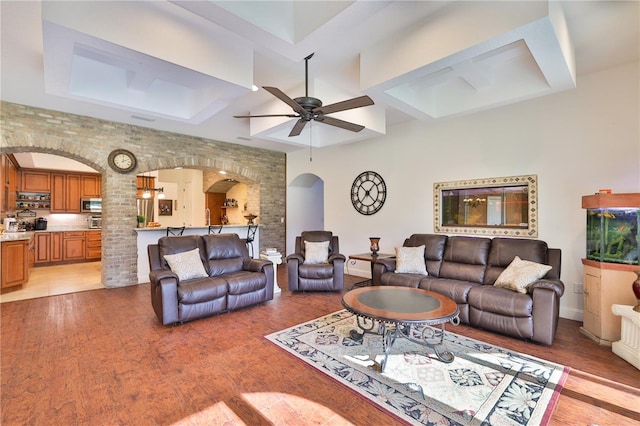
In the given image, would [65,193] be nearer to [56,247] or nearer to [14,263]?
[56,247]

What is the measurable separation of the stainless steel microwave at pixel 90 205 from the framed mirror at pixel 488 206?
28.4 feet

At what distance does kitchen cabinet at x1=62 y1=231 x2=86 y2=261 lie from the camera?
24.8 feet

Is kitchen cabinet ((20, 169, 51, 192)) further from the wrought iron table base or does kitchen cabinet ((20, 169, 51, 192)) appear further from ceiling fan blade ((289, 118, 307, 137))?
the wrought iron table base

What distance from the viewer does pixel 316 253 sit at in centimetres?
513

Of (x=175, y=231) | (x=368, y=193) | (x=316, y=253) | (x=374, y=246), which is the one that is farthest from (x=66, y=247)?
(x=374, y=246)

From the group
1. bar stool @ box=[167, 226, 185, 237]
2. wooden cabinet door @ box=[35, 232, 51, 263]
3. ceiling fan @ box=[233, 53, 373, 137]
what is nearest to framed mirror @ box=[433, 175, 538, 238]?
ceiling fan @ box=[233, 53, 373, 137]

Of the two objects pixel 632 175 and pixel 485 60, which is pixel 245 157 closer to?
pixel 485 60

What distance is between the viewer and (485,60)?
3316mm

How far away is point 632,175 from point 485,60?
6.91 ft

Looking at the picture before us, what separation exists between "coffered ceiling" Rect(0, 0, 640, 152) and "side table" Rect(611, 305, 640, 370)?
7.51ft

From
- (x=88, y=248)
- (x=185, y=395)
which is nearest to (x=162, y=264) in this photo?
(x=185, y=395)

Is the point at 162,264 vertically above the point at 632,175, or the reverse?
the point at 632,175

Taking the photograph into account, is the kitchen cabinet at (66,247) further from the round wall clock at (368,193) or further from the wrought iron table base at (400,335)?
the wrought iron table base at (400,335)

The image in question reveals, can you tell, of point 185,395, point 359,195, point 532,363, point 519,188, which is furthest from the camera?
point 359,195
